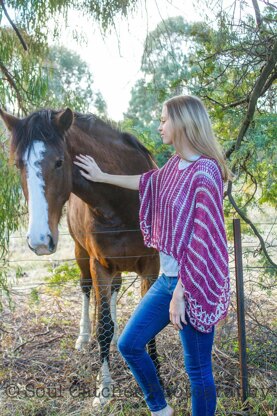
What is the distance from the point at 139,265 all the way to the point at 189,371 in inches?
60.3

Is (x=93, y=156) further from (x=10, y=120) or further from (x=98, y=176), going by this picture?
(x=10, y=120)

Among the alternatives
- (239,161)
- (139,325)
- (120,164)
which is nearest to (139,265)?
(120,164)

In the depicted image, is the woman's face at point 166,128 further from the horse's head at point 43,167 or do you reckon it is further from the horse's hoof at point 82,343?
the horse's hoof at point 82,343

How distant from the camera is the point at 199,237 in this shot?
7.54 ft

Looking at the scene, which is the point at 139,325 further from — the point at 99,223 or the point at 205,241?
the point at 99,223

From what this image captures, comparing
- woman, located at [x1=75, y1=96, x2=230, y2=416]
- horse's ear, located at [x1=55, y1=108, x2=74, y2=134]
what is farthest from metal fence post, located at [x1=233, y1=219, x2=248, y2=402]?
horse's ear, located at [x1=55, y1=108, x2=74, y2=134]

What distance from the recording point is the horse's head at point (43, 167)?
8.70 feet

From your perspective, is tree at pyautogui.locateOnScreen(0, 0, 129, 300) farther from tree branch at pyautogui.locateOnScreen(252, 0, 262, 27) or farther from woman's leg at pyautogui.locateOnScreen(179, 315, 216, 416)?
woman's leg at pyautogui.locateOnScreen(179, 315, 216, 416)

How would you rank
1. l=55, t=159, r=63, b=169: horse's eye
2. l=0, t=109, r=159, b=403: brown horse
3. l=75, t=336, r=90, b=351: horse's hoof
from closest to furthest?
l=0, t=109, r=159, b=403: brown horse, l=55, t=159, r=63, b=169: horse's eye, l=75, t=336, r=90, b=351: horse's hoof

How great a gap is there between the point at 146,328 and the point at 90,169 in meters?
1.13

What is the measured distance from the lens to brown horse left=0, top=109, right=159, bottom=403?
276cm

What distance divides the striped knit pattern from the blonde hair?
6 cm

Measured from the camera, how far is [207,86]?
4.53m

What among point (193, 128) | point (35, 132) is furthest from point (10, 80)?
point (193, 128)
